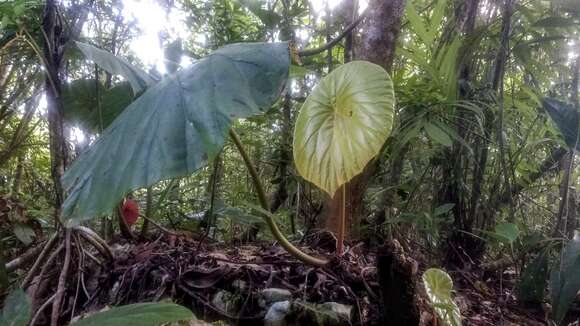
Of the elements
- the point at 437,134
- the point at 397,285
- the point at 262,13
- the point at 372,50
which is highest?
the point at 262,13

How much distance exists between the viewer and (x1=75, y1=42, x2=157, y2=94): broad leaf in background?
84cm

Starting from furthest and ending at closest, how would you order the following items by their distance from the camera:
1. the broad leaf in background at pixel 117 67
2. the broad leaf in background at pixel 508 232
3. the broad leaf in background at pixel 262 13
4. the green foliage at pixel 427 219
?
the broad leaf in background at pixel 262 13 < the green foliage at pixel 427 219 < the broad leaf in background at pixel 508 232 < the broad leaf in background at pixel 117 67

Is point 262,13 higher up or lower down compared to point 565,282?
higher up

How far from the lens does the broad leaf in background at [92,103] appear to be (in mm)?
1154

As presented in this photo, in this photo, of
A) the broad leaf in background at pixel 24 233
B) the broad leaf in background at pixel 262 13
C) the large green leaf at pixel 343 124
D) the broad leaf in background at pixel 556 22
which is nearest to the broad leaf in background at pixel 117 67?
the large green leaf at pixel 343 124

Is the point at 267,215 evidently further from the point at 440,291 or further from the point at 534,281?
the point at 534,281

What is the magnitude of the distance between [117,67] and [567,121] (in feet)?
3.57

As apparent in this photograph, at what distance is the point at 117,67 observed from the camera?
0.86 m

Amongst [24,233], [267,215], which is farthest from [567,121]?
[24,233]

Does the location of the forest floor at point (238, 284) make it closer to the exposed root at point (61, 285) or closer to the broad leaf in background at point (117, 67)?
the exposed root at point (61, 285)

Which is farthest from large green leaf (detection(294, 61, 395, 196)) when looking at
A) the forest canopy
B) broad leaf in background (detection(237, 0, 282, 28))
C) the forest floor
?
broad leaf in background (detection(237, 0, 282, 28))

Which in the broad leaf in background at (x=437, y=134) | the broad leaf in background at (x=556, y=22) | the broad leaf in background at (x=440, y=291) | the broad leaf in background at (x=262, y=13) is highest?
the broad leaf in background at (x=262, y=13)

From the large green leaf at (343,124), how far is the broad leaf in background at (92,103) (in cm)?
59

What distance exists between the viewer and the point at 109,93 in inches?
45.2
